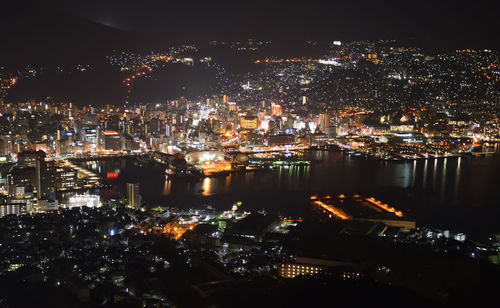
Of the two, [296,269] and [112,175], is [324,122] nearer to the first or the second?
[112,175]

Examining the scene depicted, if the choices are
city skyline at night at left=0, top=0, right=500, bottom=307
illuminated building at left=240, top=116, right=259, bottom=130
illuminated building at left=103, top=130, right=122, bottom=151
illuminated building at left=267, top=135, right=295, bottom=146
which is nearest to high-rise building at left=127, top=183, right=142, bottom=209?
city skyline at night at left=0, top=0, right=500, bottom=307

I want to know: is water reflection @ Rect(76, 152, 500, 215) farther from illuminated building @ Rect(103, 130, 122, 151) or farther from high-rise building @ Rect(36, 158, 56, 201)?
illuminated building @ Rect(103, 130, 122, 151)

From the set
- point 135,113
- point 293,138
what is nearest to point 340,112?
point 293,138

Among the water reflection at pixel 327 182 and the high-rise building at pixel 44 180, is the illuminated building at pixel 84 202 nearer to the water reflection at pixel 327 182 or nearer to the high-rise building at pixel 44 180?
the high-rise building at pixel 44 180

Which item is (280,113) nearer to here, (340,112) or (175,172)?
(340,112)

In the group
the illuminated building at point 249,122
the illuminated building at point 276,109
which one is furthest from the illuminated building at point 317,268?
the illuminated building at point 276,109
